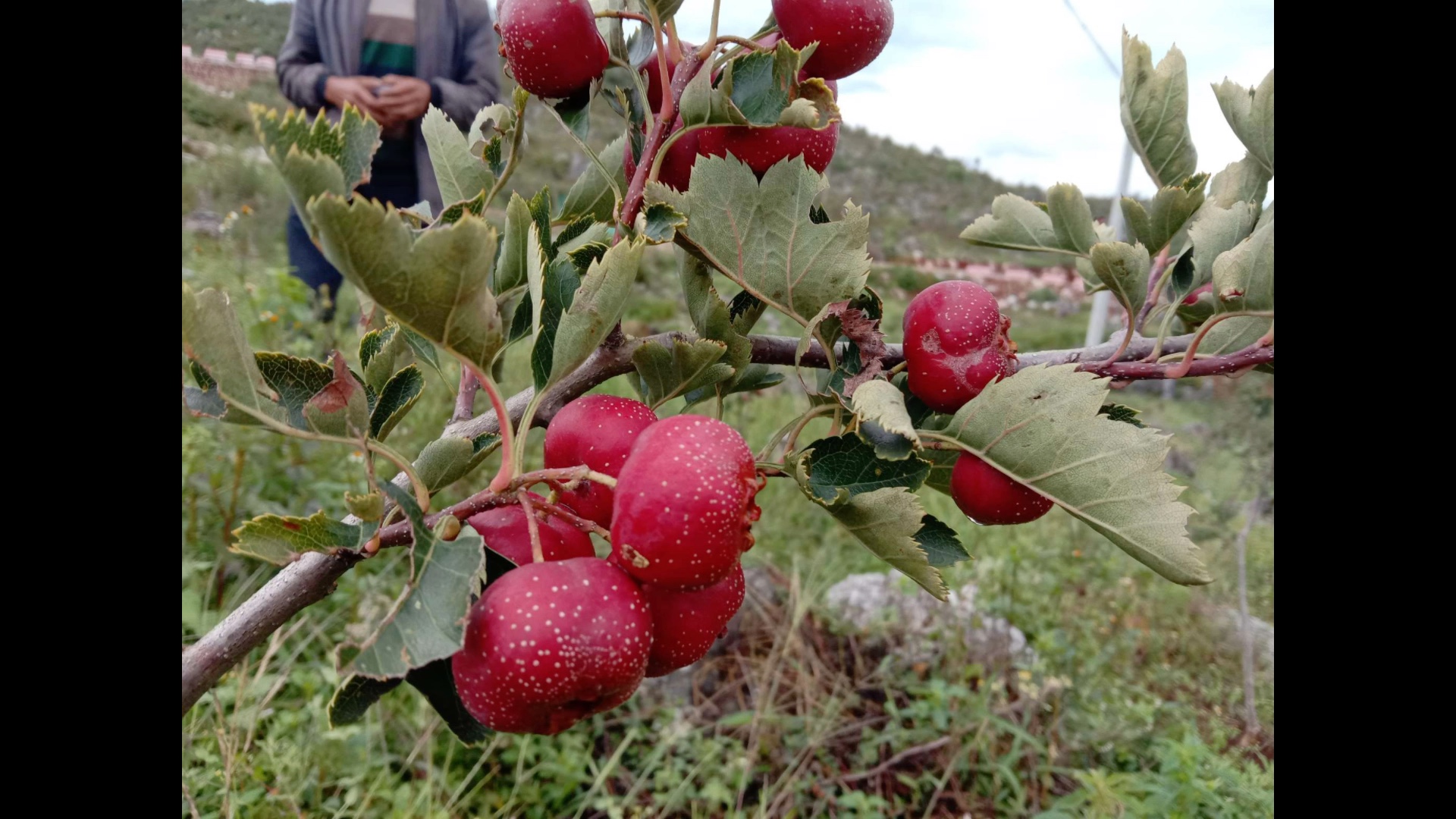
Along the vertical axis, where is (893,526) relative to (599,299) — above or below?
below

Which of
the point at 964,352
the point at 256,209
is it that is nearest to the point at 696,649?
the point at 964,352

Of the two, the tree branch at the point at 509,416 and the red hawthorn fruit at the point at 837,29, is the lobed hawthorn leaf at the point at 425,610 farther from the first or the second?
the red hawthorn fruit at the point at 837,29

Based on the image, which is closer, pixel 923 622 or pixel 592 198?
pixel 592 198

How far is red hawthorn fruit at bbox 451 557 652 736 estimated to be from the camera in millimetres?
413

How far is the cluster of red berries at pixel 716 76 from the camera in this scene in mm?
526

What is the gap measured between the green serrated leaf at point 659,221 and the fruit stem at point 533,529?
0.15m

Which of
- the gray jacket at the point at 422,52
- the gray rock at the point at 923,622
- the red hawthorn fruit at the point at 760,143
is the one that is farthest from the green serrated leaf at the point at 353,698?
the gray jacket at the point at 422,52

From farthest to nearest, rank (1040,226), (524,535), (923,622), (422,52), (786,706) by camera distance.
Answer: (422,52)
(923,622)
(786,706)
(1040,226)
(524,535)

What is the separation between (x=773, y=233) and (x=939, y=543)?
0.22m

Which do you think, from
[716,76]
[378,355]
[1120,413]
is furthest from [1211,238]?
[378,355]

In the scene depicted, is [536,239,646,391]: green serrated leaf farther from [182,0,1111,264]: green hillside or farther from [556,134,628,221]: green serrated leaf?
[182,0,1111,264]: green hillside

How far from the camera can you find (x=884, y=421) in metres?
0.48

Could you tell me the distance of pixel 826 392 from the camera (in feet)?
1.90

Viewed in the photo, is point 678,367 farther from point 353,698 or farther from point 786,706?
point 786,706
